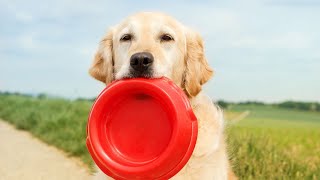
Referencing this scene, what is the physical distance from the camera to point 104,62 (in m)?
5.85

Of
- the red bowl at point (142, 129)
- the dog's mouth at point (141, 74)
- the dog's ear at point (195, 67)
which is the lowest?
the red bowl at point (142, 129)

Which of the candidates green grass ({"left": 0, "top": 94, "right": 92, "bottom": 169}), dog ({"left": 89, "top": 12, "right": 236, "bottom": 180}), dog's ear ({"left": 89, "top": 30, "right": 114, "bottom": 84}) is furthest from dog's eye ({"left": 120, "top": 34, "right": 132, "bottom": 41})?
green grass ({"left": 0, "top": 94, "right": 92, "bottom": 169})

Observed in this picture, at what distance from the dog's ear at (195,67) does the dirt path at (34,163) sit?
4.09 metres

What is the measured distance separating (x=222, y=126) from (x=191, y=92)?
1.49 feet

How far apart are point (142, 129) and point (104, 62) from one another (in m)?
1.05

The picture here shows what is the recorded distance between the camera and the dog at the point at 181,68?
17.0 feet

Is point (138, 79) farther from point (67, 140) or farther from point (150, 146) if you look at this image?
point (67, 140)

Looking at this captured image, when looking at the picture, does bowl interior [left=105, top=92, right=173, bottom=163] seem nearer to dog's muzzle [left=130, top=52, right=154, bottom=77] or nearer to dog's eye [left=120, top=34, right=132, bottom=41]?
dog's muzzle [left=130, top=52, right=154, bottom=77]

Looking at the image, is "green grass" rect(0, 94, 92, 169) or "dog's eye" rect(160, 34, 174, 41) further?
"green grass" rect(0, 94, 92, 169)

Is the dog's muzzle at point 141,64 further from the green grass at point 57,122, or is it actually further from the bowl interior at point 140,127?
the green grass at point 57,122

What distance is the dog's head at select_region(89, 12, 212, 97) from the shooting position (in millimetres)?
4984

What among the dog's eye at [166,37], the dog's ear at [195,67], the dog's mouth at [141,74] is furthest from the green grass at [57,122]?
the dog's mouth at [141,74]

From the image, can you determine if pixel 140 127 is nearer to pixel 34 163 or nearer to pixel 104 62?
pixel 104 62

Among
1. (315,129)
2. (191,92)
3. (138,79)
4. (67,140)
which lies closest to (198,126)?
(191,92)
